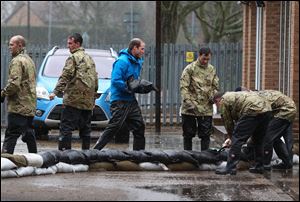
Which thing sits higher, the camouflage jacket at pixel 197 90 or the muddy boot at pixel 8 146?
the camouflage jacket at pixel 197 90

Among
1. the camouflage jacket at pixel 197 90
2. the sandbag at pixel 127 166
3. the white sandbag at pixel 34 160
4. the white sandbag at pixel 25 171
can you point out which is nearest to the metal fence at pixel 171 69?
the camouflage jacket at pixel 197 90

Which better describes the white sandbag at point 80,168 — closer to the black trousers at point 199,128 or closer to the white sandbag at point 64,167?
the white sandbag at point 64,167

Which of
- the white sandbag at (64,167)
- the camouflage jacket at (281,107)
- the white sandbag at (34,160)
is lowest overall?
the white sandbag at (64,167)

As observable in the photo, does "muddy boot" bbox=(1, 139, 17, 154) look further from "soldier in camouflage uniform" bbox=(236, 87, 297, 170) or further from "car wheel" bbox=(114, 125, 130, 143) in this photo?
"car wheel" bbox=(114, 125, 130, 143)

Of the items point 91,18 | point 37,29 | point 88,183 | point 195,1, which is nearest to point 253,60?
point 88,183

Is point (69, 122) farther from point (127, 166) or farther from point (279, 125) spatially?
point (279, 125)

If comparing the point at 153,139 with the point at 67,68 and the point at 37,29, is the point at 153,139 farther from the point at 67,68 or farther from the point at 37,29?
the point at 37,29

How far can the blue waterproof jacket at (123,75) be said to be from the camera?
13.8m

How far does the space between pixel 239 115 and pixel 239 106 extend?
13cm

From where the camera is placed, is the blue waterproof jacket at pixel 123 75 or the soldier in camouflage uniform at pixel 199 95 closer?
the blue waterproof jacket at pixel 123 75

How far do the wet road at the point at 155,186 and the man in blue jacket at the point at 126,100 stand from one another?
1.44 m

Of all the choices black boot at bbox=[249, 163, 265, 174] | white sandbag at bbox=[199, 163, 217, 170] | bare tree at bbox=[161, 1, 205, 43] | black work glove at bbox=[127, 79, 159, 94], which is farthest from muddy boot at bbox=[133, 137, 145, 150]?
bare tree at bbox=[161, 1, 205, 43]

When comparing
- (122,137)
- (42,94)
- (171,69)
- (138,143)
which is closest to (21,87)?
(138,143)

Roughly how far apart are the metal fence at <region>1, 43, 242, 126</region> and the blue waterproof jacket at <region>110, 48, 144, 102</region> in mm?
9595
